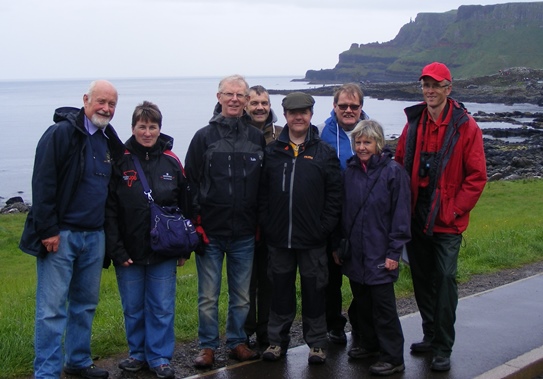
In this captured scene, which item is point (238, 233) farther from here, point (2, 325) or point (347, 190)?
point (2, 325)

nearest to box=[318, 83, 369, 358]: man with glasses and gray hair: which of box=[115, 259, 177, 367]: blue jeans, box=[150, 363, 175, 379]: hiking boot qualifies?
box=[115, 259, 177, 367]: blue jeans

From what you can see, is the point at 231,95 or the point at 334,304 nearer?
the point at 231,95

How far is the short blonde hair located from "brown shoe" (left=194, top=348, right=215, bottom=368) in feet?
7.18

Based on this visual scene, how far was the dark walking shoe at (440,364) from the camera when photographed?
225 inches

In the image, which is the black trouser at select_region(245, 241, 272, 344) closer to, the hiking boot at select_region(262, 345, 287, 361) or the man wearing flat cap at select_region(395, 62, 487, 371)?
the hiking boot at select_region(262, 345, 287, 361)

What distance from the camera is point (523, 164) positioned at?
38656 millimetres

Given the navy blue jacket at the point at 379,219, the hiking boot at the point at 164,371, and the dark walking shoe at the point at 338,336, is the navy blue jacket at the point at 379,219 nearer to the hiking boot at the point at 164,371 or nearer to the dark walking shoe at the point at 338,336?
the dark walking shoe at the point at 338,336

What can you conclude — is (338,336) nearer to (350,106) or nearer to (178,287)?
(350,106)

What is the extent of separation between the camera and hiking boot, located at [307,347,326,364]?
583 centimetres

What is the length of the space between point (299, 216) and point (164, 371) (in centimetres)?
169

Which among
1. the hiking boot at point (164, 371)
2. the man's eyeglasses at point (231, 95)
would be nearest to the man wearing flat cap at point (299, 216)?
the man's eyeglasses at point (231, 95)

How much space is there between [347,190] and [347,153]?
1.66 feet

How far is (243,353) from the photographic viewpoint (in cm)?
596

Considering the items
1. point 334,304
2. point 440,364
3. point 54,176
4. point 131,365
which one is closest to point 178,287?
point 334,304
